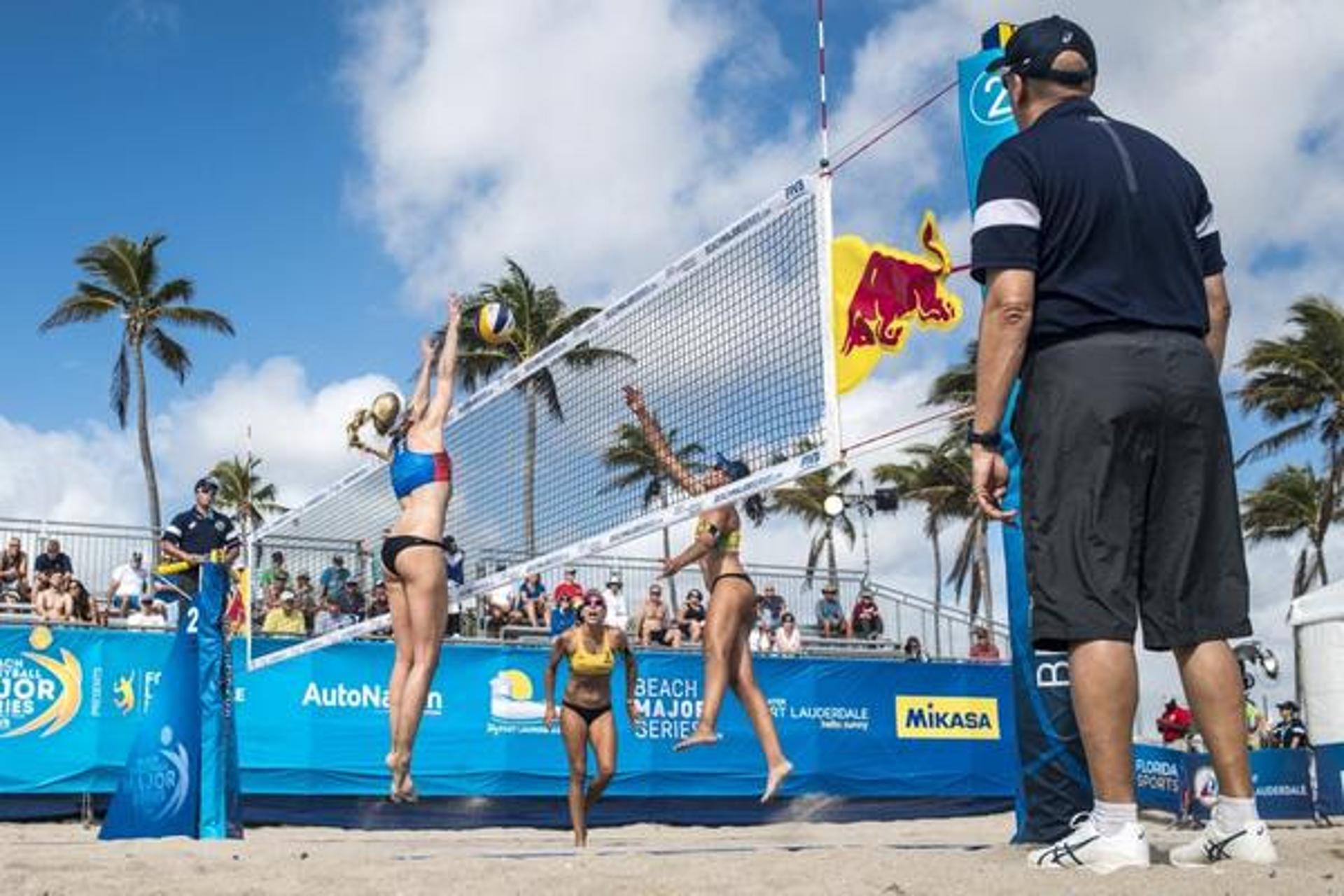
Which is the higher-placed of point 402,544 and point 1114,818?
point 402,544

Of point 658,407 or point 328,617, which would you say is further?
point 328,617

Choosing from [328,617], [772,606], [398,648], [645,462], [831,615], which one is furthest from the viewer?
[831,615]

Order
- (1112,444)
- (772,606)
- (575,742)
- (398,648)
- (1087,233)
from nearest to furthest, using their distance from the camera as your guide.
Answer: (1112,444)
(1087,233)
(398,648)
(575,742)
(772,606)

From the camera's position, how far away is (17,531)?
16.4 meters

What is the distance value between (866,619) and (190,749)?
1285cm

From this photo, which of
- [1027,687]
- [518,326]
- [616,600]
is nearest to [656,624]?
[616,600]

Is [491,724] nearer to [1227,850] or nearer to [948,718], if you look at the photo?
[948,718]

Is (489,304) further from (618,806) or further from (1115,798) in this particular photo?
(618,806)

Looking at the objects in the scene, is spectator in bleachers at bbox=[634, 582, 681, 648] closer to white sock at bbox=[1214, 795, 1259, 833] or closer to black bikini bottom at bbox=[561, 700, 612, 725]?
black bikini bottom at bbox=[561, 700, 612, 725]

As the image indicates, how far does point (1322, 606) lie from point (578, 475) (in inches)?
555

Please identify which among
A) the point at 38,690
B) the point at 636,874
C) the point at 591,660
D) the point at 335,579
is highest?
the point at 335,579

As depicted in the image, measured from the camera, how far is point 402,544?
288 inches

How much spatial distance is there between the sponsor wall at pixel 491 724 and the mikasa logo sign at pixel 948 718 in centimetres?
2

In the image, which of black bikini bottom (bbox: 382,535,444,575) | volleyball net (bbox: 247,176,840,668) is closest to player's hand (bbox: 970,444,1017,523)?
volleyball net (bbox: 247,176,840,668)
